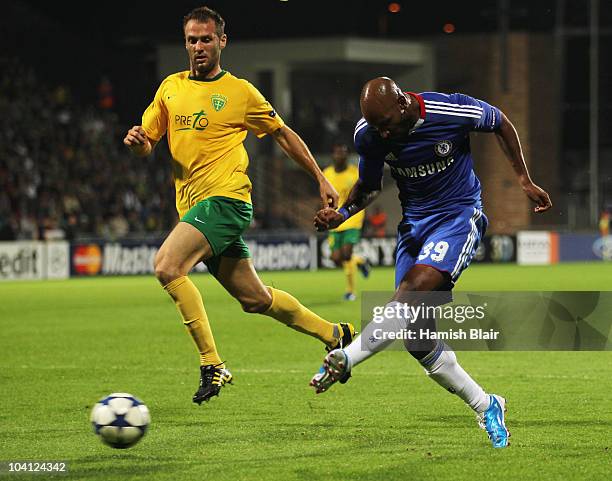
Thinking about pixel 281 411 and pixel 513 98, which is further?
pixel 513 98

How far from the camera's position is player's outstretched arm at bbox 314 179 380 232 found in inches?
263

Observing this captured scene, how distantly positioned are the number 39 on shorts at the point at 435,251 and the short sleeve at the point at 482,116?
736 millimetres

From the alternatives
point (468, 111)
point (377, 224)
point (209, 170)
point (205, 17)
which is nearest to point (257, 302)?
point (209, 170)

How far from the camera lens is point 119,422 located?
6.08m

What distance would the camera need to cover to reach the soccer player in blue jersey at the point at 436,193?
251 inches

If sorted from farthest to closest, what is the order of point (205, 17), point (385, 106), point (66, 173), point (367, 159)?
point (66, 173)
point (205, 17)
point (367, 159)
point (385, 106)

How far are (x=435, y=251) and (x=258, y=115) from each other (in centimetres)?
206

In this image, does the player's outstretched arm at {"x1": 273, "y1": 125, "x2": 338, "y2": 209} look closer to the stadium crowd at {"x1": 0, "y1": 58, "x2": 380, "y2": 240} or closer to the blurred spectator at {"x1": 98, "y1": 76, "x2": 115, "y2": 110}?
the stadium crowd at {"x1": 0, "y1": 58, "x2": 380, "y2": 240}

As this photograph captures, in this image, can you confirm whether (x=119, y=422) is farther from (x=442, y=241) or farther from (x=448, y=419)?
(x=448, y=419)

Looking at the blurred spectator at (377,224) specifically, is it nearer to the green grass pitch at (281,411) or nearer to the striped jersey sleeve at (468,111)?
the green grass pitch at (281,411)

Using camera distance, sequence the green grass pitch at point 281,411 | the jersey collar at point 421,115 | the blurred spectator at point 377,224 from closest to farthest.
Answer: the green grass pitch at point 281,411, the jersey collar at point 421,115, the blurred spectator at point 377,224

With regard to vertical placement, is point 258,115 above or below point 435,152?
above

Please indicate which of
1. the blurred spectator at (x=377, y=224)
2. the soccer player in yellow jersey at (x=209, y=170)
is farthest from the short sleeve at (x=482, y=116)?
the blurred spectator at (x=377, y=224)

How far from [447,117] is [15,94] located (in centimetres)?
2663
